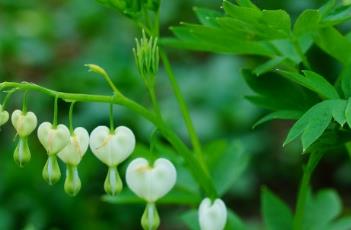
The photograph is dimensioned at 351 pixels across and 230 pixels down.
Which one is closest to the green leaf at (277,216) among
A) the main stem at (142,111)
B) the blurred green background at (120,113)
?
the main stem at (142,111)

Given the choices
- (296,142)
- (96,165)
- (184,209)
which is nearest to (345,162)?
(296,142)

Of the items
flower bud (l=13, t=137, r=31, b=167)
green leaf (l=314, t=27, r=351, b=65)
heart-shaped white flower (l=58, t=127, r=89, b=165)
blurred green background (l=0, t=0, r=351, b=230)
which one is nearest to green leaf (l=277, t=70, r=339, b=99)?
green leaf (l=314, t=27, r=351, b=65)

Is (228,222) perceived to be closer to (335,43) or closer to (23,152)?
(335,43)

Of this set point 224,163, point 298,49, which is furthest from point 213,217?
point 224,163

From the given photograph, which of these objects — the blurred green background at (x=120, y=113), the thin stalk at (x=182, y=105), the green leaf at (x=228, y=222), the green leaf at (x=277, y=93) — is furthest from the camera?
the blurred green background at (x=120, y=113)

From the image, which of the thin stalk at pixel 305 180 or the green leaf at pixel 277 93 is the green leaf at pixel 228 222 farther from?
the green leaf at pixel 277 93

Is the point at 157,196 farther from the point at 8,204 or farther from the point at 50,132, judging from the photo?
the point at 8,204

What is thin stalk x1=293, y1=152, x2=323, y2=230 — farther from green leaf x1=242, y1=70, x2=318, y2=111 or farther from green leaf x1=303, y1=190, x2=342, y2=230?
green leaf x1=303, y1=190, x2=342, y2=230
